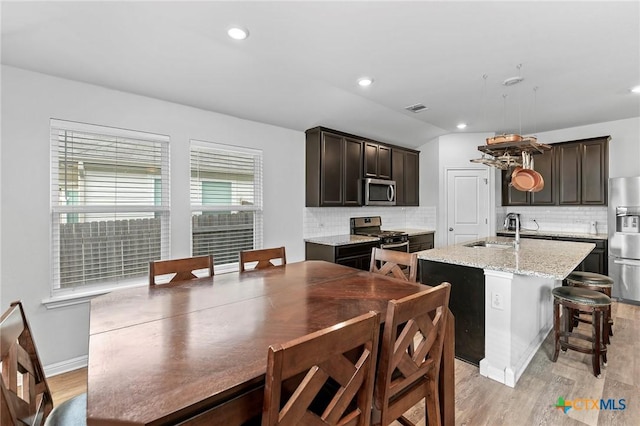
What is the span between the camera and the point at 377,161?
4922 mm

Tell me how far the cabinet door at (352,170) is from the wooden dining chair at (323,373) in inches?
134

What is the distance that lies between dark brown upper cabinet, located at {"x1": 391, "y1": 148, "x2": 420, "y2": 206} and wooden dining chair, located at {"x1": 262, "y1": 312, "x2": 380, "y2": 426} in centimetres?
444

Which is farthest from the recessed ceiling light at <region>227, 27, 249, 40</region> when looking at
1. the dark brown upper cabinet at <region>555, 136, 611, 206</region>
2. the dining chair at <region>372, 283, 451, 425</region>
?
the dark brown upper cabinet at <region>555, 136, 611, 206</region>

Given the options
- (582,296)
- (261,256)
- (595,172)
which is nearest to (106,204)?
(261,256)

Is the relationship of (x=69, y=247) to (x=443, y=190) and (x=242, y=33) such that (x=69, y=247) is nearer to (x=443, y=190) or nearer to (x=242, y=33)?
(x=242, y=33)

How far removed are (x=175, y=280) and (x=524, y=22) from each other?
297 cm

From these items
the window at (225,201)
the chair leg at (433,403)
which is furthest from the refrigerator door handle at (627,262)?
the window at (225,201)

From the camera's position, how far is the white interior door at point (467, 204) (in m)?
5.22

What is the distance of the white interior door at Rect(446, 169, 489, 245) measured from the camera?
5.22 metres

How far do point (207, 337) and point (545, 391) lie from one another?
2405 millimetres

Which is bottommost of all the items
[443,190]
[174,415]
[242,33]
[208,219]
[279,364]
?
[174,415]

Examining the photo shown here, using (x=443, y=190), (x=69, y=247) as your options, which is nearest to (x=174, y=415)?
(x=69, y=247)

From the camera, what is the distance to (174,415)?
2.57ft

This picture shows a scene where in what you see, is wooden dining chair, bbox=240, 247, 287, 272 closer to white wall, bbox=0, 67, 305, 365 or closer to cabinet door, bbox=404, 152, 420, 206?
white wall, bbox=0, 67, 305, 365
